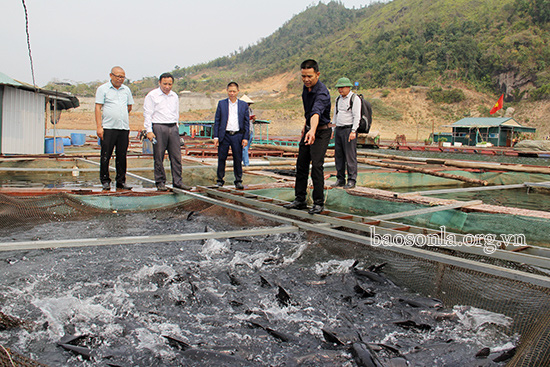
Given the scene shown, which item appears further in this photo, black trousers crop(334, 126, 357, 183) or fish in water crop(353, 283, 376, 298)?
black trousers crop(334, 126, 357, 183)

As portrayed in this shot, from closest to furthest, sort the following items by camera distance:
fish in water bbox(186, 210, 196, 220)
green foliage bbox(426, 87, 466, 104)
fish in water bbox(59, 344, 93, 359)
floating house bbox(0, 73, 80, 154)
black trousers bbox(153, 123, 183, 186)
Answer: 1. fish in water bbox(59, 344, 93, 359)
2. fish in water bbox(186, 210, 196, 220)
3. black trousers bbox(153, 123, 183, 186)
4. floating house bbox(0, 73, 80, 154)
5. green foliage bbox(426, 87, 466, 104)

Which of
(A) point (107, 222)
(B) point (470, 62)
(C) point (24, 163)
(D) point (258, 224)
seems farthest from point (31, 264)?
(B) point (470, 62)

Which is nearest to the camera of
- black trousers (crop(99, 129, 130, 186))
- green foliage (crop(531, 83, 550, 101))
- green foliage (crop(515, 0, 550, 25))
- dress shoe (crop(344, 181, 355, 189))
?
Result: black trousers (crop(99, 129, 130, 186))

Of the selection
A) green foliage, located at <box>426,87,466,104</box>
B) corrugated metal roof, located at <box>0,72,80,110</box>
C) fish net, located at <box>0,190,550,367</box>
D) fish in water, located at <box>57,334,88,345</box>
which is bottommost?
fish in water, located at <box>57,334,88,345</box>

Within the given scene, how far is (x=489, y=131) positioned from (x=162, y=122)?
1518 inches

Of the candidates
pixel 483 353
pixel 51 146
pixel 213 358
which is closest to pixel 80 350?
pixel 213 358

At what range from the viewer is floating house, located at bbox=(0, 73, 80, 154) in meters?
14.2

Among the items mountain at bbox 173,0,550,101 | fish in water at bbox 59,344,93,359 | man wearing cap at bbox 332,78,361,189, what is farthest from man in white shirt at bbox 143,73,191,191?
mountain at bbox 173,0,550,101

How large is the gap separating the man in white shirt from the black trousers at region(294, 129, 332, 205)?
254cm

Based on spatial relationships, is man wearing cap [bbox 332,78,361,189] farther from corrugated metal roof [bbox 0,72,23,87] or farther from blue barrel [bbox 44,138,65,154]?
blue barrel [bbox 44,138,65,154]

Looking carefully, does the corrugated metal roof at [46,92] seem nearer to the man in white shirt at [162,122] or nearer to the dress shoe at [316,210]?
the man in white shirt at [162,122]

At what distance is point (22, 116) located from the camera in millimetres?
14758

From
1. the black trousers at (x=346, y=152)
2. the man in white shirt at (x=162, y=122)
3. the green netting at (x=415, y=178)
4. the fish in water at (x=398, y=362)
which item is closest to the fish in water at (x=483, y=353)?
the fish in water at (x=398, y=362)

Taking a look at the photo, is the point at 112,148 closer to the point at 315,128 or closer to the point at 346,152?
the point at 315,128
